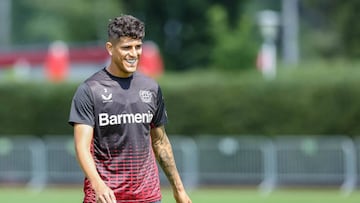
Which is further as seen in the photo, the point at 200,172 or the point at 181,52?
the point at 181,52

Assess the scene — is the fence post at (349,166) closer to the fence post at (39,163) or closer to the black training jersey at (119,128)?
the fence post at (39,163)

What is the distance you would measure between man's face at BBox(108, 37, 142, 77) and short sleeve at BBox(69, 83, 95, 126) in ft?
1.19

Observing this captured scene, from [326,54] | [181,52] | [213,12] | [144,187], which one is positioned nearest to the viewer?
[144,187]

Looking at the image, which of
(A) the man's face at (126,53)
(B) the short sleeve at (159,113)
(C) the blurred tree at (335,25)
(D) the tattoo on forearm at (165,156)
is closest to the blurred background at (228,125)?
(D) the tattoo on forearm at (165,156)

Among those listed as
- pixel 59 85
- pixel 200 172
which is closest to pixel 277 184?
pixel 200 172

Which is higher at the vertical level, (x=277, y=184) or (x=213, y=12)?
(x=213, y=12)

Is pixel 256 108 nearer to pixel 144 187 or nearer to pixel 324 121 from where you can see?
pixel 324 121

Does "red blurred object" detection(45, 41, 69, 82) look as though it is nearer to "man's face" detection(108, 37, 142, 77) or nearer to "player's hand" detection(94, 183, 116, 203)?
"man's face" detection(108, 37, 142, 77)

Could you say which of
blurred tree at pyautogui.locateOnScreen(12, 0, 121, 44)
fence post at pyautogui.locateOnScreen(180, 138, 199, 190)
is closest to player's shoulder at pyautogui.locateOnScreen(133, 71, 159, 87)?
fence post at pyautogui.locateOnScreen(180, 138, 199, 190)

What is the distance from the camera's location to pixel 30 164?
29.6 m

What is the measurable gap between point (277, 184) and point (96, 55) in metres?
12.2

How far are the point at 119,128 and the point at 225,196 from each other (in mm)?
15633

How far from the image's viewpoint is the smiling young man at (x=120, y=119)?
1023 centimetres

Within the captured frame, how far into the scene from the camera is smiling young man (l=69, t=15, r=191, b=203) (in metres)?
10.2
